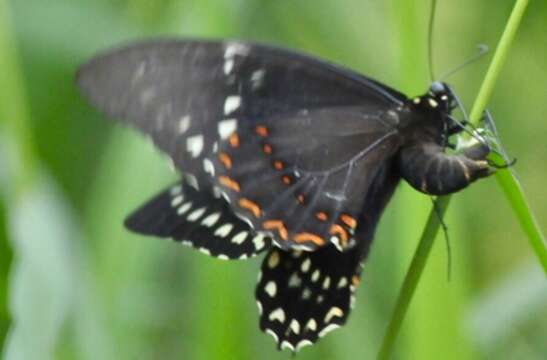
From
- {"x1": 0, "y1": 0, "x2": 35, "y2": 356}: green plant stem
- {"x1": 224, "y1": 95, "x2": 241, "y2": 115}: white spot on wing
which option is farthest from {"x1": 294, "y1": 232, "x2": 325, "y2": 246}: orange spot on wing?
{"x1": 0, "y1": 0, "x2": 35, "y2": 356}: green plant stem

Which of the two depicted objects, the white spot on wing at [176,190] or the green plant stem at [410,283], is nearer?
the green plant stem at [410,283]

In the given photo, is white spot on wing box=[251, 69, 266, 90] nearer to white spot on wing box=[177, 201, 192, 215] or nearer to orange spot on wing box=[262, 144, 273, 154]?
orange spot on wing box=[262, 144, 273, 154]

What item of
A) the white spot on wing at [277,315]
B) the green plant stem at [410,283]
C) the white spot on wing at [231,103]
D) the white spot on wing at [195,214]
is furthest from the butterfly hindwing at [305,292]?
the green plant stem at [410,283]

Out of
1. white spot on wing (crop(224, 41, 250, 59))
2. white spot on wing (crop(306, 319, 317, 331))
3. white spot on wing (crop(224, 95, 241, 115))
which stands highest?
white spot on wing (crop(224, 41, 250, 59))

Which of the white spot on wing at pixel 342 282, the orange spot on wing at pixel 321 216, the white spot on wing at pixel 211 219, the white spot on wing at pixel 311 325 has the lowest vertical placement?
the white spot on wing at pixel 311 325

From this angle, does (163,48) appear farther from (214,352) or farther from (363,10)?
(363,10)

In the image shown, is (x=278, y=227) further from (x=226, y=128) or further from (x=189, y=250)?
(x=189, y=250)

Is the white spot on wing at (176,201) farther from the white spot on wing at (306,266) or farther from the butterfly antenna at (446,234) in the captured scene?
the butterfly antenna at (446,234)

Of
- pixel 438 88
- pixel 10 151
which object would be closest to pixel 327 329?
pixel 438 88
